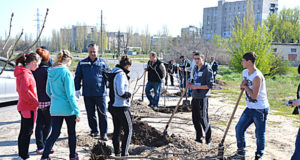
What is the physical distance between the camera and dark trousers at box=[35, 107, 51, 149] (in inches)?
186

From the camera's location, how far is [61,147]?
523 cm

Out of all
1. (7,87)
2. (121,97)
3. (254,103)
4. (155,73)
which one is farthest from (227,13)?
(121,97)

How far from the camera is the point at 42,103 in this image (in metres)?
4.69

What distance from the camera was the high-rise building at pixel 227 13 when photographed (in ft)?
295

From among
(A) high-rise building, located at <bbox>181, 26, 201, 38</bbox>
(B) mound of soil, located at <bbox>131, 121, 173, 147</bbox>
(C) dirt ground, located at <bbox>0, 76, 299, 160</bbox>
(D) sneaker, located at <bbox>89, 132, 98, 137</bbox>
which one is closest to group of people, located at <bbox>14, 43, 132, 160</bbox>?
(C) dirt ground, located at <bbox>0, 76, 299, 160</bbox>

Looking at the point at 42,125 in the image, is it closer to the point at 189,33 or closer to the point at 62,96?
the point at 62,96

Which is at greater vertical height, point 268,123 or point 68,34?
point 68,34

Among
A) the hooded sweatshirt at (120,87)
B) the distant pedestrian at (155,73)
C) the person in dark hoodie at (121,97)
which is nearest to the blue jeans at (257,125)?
the person in dark hoodie at (121,97)

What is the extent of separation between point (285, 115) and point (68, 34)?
7397cm

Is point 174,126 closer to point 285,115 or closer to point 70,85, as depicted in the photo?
point 70,85

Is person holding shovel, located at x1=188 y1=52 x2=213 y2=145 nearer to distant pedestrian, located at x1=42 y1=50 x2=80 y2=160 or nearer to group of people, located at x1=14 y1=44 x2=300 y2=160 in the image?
group of people, located at x1=14 y1=44 x2=300 y2=160

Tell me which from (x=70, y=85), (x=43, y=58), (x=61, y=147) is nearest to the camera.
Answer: (x=70, y=85)

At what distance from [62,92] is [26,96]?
588 millimetres

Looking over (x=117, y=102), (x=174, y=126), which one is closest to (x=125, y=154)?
(x=117, y=102)
